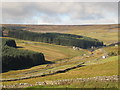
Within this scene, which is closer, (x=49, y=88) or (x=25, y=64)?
(x=49, y=88)

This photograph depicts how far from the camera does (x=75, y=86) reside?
103 feet

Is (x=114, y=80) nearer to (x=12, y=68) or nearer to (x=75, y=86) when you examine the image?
(x=75, y=86)

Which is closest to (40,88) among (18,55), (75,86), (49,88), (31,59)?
(49,88)

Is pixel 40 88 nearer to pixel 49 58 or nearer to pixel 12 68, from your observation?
pixel 12 68

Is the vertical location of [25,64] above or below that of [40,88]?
below

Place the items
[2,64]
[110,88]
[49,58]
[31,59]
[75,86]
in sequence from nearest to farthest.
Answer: [110,88], [75,86], [2,64], [31,59], [49,58]

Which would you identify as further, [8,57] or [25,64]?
[25,64]

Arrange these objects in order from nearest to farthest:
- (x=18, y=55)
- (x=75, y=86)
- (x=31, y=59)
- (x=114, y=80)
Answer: (x=75, y=86)
(x=114, y=80)
(x=18, y=55)
(x=31, y=59)

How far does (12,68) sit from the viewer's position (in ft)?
295

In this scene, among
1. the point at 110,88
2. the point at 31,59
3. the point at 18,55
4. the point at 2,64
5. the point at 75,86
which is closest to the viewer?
the point at 110,88

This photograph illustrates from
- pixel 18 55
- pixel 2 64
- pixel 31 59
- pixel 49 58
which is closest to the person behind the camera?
pixel 2 64

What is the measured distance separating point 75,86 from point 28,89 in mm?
8919

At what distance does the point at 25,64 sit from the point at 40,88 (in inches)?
2671

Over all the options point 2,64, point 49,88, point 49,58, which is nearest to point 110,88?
point 49,88
